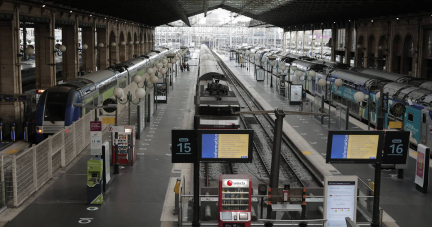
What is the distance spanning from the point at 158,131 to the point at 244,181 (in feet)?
52.9

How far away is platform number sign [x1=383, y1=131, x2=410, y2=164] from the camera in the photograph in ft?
42.2

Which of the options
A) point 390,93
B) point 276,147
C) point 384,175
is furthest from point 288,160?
point 276,147

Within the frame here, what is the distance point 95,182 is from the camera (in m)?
15.6

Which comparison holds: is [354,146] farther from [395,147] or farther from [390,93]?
A: [390,93]

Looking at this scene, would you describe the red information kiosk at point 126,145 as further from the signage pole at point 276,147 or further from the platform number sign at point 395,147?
the platform number sign at point 395,147

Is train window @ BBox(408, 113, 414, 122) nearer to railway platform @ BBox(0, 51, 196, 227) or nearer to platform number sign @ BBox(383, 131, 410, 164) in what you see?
railway platform @ BBox(0, 51, 196, 227)

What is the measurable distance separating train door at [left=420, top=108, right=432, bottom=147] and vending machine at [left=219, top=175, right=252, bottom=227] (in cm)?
1284

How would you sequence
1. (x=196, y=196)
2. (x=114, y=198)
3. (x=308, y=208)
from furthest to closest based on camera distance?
(x=114, y=198)
(x=308, y=208)
(x=196, y=196)

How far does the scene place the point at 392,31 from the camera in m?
43.6

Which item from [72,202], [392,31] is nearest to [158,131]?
[72,202]

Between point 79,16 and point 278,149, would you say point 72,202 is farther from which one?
point 79,16

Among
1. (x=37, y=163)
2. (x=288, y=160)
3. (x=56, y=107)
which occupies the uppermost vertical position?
(x=56, y=107)

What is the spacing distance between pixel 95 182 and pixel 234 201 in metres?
5.22

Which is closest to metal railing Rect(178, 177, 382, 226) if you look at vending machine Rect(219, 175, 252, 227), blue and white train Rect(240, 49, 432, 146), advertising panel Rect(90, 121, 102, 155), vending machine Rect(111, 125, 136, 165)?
vending machine Rect(219, 175, 252, 227)
